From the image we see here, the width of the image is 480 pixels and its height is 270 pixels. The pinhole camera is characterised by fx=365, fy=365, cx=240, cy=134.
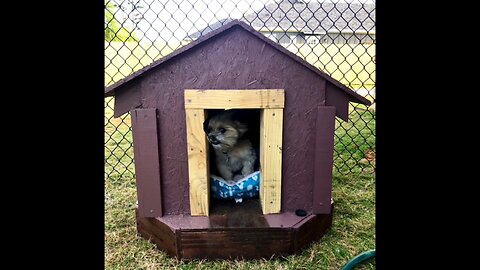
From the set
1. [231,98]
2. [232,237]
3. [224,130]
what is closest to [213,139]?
[224,130]

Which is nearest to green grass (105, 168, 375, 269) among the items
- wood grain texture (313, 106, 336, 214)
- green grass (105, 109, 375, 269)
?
green grass (105, 109, 375, 269)

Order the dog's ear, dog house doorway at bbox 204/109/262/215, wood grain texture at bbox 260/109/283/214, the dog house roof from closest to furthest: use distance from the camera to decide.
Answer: the dog house roof < wood grain texture at bbox 260/109/283/214 < dog house doorway at bbox 204/109/262/215 < the dog's ear

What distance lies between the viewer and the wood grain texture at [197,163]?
1.58 metres

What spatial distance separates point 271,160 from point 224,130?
1.02 ft

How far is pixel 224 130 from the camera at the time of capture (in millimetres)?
1819

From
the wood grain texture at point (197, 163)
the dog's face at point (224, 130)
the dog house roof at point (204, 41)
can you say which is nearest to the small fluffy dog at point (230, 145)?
the dog's face at point (224, 130)

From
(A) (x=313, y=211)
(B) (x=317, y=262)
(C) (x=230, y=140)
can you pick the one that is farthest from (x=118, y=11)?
(B) (x=317, y=262)

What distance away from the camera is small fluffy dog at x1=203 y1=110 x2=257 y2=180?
1806mm

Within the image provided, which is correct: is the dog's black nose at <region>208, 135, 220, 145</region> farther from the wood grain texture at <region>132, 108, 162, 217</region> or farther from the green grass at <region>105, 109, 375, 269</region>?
the green grass at <region>105, 109, 375, 269</region>

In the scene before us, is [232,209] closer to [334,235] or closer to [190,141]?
[190,141]

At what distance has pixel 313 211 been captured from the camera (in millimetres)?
1694

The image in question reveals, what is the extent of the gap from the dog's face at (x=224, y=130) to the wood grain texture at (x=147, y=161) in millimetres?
274
